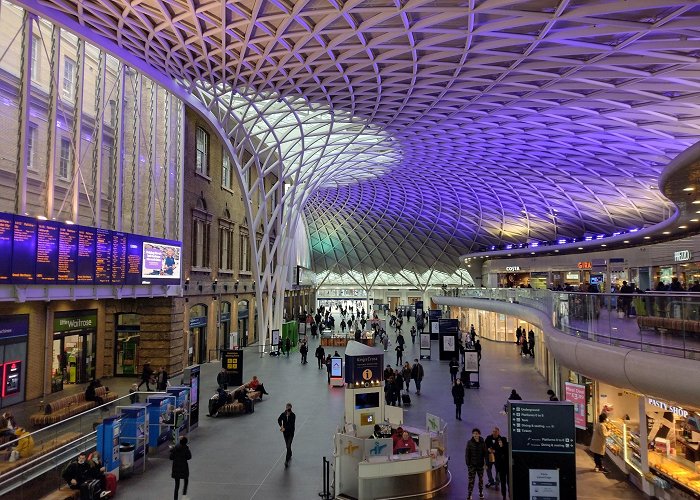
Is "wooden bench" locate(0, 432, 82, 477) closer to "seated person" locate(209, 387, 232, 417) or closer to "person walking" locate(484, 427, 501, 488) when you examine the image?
"seated person" locate(209, 387, 232, 417)

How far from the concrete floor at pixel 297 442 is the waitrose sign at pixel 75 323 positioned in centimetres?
304

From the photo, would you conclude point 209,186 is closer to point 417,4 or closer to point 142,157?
point 142,157

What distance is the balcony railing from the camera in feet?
33.0

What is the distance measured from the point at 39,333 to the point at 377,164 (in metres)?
34.8

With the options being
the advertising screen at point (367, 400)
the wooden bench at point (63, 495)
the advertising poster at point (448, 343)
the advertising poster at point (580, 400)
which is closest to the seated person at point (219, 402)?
the advertising screen at point (367, 400)

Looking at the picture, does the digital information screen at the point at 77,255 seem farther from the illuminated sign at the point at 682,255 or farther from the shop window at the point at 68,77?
the illuminated sign at the point at 682,255

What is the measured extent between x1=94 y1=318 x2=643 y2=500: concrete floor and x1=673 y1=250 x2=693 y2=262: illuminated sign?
14.3m

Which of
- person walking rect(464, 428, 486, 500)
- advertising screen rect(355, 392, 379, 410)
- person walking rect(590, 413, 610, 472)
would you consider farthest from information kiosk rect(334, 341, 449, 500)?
person walking rect(590, 413, 610, 472)

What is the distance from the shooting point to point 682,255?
34500mm

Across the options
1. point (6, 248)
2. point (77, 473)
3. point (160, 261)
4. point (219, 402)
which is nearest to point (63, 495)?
point (77, 473)

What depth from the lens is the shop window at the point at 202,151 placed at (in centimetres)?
3312

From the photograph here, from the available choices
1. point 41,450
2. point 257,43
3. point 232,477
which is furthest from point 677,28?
point 41,450

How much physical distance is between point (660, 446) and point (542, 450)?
18.6 ft

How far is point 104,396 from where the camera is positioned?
1927 centimetres
